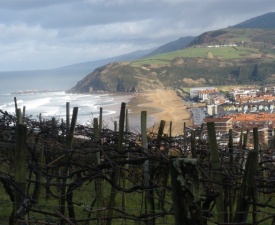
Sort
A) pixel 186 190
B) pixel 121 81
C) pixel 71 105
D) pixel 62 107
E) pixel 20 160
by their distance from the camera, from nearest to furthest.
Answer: pixel 186 190 < pixel 20 160 < pixel 62 107 < pixel 71 105 < pixel 121 81

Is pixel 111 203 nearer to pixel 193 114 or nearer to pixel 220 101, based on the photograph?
pixel 193 114

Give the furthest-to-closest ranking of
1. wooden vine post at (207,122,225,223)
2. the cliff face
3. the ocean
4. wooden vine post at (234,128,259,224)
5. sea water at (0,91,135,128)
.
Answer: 1. the cliff face
2. sea water at (0,91,135,128)
3. the ocean
4. wooden vine post at (207,122,225,223)
5. wooden vine post at (234,128,259,224)

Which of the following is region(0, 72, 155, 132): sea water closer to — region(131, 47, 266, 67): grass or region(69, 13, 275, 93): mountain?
region(69, 13, 275, 93): mountain

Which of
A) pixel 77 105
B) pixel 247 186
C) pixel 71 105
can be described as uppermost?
pixel 247 186

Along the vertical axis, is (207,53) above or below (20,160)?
above

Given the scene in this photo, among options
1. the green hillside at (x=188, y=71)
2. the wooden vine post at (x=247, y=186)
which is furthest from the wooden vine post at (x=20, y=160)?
the green hillside at (x=188, y=71)

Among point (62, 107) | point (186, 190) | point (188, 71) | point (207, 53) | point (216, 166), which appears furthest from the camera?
point (207, 53)

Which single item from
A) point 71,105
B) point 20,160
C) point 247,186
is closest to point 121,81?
point 71,105

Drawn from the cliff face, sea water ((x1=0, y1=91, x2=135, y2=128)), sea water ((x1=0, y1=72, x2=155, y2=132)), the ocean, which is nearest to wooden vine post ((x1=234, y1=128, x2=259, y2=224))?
sea water ((x1=0, y1=72, x2=155, y2=132))

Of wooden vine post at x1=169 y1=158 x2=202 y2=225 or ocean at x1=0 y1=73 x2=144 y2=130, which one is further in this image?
ocean at x1=0 y1=73 x2=144 y2=130

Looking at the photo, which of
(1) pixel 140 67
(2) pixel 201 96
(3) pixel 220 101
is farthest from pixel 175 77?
(3) pixel 220 101

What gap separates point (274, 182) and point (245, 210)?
1.93 feet

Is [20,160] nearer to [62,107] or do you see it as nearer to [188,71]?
[62,107]

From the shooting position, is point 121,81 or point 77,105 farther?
point 121,81
